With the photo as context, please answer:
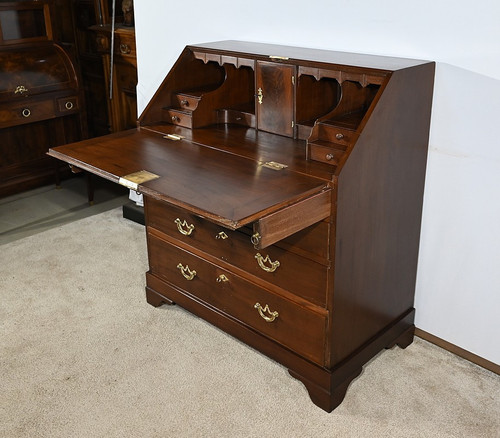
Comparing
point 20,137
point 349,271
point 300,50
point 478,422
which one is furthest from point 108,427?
point 20,137

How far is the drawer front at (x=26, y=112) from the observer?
353cm

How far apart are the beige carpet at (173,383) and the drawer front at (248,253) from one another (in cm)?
39

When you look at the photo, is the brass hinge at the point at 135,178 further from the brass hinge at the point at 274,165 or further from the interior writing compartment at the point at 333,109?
the interior writing compartment at the point at 333,109

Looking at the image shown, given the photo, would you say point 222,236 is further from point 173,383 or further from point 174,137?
point 173,383

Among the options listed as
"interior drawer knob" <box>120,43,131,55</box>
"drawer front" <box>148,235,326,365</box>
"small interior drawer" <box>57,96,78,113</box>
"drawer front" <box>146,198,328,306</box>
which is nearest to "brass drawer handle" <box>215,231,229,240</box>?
"drawer front" <box>146,198,328,306</box>

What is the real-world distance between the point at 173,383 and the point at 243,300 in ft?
1.28

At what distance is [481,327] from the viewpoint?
7.34 feet

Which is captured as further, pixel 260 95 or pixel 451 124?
pixel 260 95

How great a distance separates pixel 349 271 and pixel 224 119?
0.87 meters

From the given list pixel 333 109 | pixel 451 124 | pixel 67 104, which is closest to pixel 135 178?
pixel 333 109

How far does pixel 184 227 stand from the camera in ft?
7.78

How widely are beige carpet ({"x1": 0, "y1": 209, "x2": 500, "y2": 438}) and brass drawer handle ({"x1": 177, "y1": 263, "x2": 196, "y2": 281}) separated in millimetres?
230

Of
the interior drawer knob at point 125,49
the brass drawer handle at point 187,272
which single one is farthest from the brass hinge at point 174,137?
the interior drawer knob at point 125,49

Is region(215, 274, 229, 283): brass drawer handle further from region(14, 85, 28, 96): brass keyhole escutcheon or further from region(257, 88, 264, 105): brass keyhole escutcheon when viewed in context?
region(14, 85, 28, 96): brass keyhole escutcheon
